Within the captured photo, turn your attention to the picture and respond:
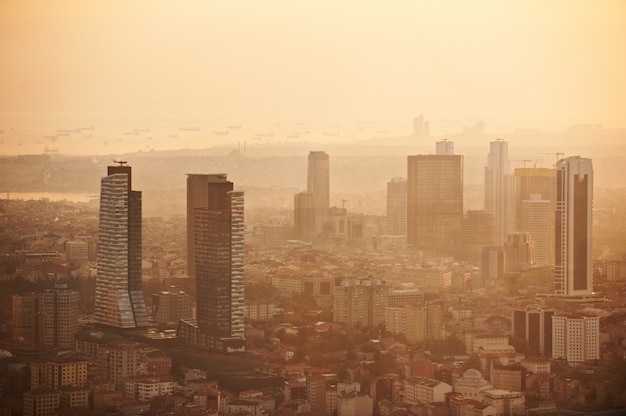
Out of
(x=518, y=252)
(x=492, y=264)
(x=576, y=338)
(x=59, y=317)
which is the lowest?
(x=576, y=338)

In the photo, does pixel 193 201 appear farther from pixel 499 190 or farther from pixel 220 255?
pixel 499 190

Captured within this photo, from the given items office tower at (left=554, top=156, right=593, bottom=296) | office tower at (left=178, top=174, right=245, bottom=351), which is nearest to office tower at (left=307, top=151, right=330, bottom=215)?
office tower at (left=178, top=174, right=245, bottom=351)

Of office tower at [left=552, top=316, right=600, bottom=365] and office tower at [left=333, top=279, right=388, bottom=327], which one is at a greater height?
office tower at [left=333, top=279, right=388, bottom=327]

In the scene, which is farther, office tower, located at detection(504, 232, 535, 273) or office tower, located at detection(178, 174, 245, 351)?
office tower, located at detection(504, 232, 535, 273)

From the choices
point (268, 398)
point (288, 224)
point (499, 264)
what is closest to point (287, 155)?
point (288, 224)

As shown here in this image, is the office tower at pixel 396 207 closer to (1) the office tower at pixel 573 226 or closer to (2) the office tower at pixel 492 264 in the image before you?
(2) the office tower at pixel 492 264

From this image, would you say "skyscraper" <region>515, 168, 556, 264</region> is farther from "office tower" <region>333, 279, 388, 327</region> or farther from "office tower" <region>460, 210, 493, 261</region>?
"office tower" <region>333, 279, 388, 327</region>

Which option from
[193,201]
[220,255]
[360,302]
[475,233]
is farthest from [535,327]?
[193,201]
